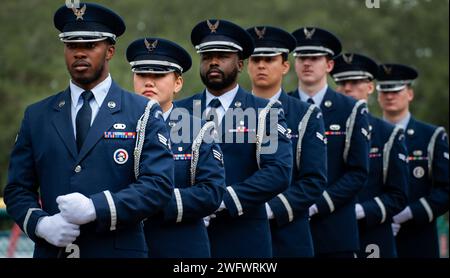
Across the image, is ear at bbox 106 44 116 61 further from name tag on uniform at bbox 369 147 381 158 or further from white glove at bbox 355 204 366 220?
name tag on uniform at bbox 369 147 381 158

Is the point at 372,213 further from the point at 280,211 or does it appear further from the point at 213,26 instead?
the point at 213,26

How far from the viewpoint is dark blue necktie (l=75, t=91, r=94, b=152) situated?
669 centimetres

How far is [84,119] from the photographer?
6730mm

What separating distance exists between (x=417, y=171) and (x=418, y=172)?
1 cm

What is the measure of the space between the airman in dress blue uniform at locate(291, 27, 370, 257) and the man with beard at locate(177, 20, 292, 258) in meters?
1.30

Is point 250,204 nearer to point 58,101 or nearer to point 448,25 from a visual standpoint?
point 58,101

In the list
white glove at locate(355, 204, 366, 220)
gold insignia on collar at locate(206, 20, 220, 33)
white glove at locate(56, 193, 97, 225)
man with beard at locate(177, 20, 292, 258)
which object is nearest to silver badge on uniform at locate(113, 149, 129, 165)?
white glove at locate(56, 193, 97, 225)

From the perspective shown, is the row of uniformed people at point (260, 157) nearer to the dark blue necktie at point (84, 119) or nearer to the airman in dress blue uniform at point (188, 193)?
the airman in dress blue uniform at point (188, 193)

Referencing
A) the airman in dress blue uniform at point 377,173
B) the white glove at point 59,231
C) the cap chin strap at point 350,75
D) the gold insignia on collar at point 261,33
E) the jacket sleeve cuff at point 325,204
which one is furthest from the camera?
the cap chin strap at point 350,75

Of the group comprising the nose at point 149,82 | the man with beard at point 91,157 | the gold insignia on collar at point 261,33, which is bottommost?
the man with beard at point 91,157

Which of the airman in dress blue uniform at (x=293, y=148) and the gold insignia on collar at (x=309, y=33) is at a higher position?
the gold insignia on collar at (x=309, y=33)

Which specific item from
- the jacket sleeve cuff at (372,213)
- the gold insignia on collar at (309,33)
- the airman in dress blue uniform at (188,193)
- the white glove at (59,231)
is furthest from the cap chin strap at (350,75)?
the white glove at (59,231)

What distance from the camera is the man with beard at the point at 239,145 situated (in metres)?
8.02
